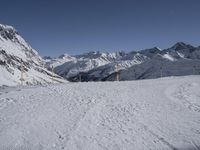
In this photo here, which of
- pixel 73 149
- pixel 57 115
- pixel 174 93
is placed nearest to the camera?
pixel 73 149

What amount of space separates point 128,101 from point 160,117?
12.4ft

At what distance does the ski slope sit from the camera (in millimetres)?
11477

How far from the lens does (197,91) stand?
73.5 feet

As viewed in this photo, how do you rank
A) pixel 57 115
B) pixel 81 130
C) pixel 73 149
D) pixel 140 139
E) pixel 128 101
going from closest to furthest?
pixel 73 149 → pixel 140 139 → pixel 81 130 → pixel 57 115 → pixel 128 101

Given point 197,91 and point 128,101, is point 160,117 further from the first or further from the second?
point 197,91

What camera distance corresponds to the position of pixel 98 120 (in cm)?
1424

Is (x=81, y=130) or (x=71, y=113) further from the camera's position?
(x=71, y=113)

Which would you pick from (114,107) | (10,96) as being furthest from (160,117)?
(10,96)

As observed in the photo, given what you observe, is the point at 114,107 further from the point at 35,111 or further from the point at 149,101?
the point at 35,111

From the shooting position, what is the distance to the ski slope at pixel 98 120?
11477 mm

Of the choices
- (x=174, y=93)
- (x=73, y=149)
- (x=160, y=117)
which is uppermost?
(x=174, y=93)

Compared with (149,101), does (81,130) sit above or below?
below

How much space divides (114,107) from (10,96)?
7771mm

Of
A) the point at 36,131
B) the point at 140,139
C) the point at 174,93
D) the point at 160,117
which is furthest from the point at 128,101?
the point at 36,131
